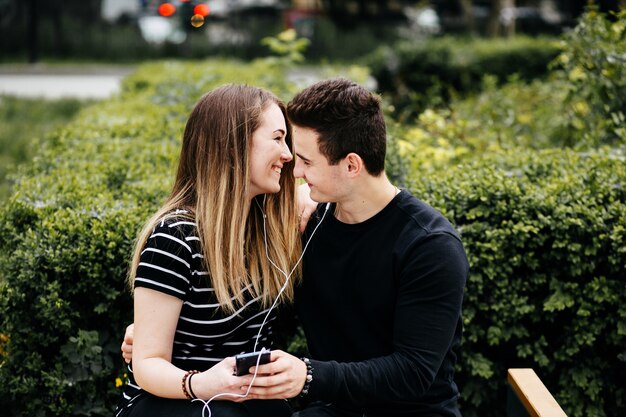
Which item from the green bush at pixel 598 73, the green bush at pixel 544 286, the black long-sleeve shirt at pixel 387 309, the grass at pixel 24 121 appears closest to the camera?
the black long-sleeve shirt at pixel 387 309

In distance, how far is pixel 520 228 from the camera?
3.31 m

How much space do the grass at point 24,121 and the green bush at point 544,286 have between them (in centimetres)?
537

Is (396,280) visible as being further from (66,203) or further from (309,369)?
(66,203)

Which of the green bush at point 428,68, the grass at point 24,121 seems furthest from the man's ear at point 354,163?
the green bush at point 428,68

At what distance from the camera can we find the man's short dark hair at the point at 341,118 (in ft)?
8.34

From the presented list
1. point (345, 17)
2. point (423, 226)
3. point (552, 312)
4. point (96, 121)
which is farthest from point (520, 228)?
point (345, 17)

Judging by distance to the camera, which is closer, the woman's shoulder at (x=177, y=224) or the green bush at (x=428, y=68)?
the woman's shoulder at (x=177, y=224)

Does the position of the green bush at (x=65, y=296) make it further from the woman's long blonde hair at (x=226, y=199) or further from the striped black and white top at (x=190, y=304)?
the striped black and white top at (x=190, y=304)

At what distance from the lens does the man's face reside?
8.48 feet

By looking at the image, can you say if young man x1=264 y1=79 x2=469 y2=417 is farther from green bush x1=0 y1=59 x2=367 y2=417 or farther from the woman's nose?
green bush x1=0 y1=59 x2=367 y2=417

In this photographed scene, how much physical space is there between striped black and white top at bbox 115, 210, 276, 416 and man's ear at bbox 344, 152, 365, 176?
557 mm

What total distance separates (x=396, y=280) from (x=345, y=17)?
80.9ft

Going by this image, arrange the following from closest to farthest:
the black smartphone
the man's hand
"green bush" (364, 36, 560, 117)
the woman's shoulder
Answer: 1. the black smartphone
2. the woman's shoulder
3. the man's hand
4. "green bush" (364, 36, 560, 117)

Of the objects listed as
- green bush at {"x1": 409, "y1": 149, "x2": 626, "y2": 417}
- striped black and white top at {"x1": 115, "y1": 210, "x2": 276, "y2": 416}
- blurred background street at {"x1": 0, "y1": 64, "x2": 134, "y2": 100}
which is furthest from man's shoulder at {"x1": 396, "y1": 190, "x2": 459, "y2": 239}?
blurred background street at {"x1": 0, "y1": 64, "x2": 134, "y2": 100}
